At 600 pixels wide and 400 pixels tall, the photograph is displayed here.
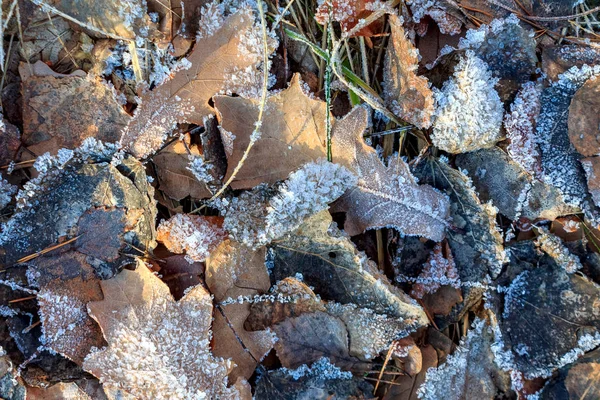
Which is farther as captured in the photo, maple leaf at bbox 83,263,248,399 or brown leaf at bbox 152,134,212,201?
brown leaf at bbox 152,134,212,201

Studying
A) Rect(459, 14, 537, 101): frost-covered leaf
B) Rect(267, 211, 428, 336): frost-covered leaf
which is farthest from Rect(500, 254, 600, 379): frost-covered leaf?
Rect(459, 14, 537, 101): frost-covered leaf

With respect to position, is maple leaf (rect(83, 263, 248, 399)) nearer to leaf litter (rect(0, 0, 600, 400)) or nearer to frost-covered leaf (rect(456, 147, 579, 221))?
leaf litter (rect(0, 0, 600, 400))

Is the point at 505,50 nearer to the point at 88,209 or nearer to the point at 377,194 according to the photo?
the point at 377,194

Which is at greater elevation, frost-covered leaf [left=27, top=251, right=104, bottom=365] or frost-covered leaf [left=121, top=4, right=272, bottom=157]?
frost-covered leaf [left=121, top=4, right=272, bottom=157]

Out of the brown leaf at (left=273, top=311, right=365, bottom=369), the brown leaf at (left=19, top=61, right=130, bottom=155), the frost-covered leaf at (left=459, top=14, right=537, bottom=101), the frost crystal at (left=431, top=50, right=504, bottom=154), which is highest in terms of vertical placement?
the frost-covered leaf at (left=459, top=14, right=537, bottom=101)

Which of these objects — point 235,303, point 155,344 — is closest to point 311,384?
point 235,303
